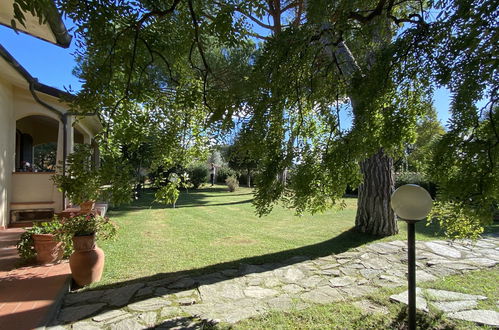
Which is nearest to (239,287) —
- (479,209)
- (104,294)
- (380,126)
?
(104,294)

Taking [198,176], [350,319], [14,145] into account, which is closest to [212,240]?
[350,319]

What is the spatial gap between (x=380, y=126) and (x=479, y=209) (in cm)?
100

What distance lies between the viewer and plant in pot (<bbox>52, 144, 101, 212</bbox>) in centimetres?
204

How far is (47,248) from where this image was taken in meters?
4.90

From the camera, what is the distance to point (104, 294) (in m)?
4.11

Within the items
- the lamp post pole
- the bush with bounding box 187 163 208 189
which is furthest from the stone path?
the bush with bounding box 187 163 208 189

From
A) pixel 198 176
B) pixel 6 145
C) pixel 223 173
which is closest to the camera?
Answer: pixel 6 145

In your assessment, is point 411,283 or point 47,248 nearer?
point 411,283

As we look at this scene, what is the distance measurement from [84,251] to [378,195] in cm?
637

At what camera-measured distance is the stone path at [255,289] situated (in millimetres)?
3533

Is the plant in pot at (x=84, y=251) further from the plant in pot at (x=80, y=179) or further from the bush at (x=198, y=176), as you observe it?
the bush at (x=198, y=176)

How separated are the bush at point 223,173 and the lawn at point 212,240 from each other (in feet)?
57.7

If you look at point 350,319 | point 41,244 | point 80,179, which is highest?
point 80,179

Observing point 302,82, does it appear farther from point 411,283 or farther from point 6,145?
point 6,145
